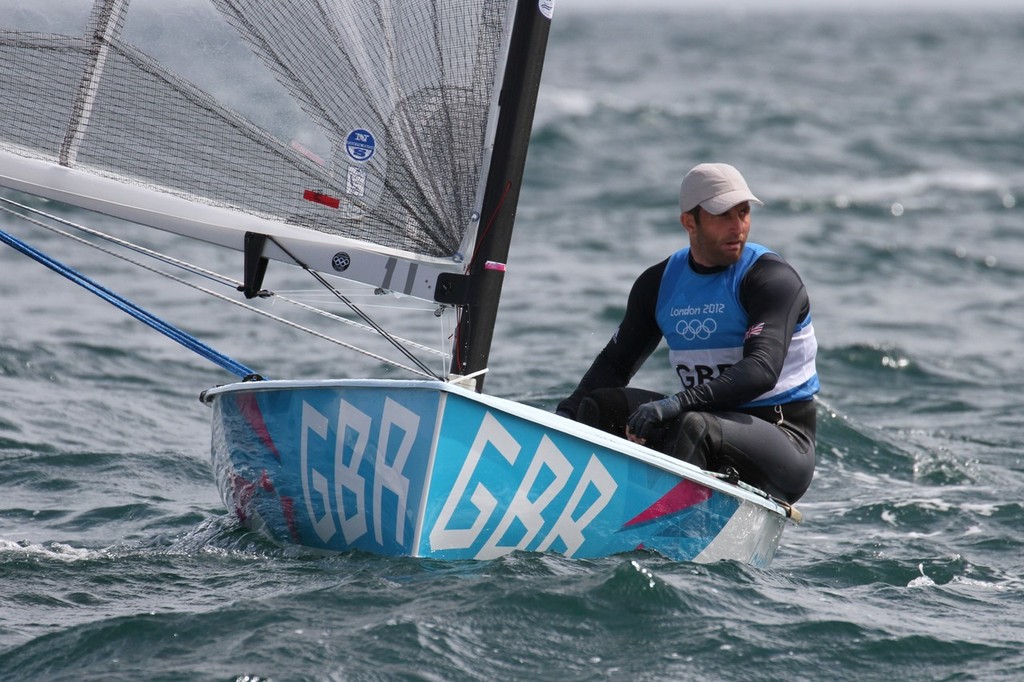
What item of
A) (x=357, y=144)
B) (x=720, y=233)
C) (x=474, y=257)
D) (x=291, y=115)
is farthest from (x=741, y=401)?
(x=291, y=115)

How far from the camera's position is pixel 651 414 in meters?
3.96

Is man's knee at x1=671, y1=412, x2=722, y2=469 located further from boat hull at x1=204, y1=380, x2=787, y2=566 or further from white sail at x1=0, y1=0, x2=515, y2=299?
white sail at x1=0, y1=0, x2=515, y2=299

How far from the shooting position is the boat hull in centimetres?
366

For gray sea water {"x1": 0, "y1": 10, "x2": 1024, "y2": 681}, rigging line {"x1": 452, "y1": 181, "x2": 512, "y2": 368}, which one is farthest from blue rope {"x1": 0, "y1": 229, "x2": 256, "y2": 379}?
rigging line {"x1": 452, "y1": 181, "x2": 512, "y2": 368}

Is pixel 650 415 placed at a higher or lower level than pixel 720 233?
lower

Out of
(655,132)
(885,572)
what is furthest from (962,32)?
(885,572)

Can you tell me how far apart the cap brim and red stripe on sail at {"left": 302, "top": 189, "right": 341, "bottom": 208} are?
3.68 feet

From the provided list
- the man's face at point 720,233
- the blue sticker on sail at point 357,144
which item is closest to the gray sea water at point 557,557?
the man's face at point 720,233

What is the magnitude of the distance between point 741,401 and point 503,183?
0.97 m

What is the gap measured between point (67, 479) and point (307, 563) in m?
1.83

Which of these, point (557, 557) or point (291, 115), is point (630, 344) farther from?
point (291, 115)

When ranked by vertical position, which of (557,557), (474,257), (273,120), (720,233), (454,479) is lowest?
(557,557)

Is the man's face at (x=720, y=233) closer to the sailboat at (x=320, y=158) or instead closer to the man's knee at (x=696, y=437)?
the man's knee at (x=696, y=437)

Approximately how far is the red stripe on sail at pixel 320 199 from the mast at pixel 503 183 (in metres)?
0.44
